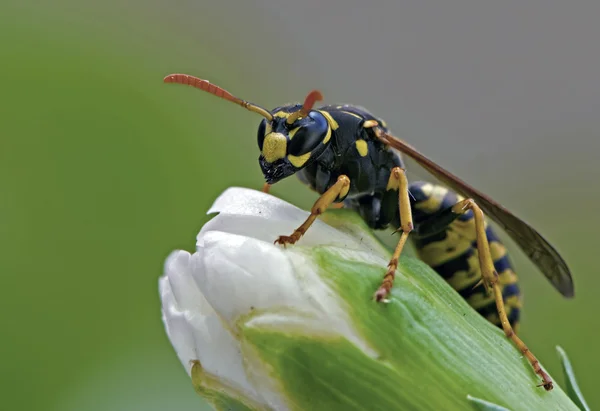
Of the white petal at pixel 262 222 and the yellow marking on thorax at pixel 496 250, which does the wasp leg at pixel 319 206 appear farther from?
the yellow marking on thorax at pixel 496 250

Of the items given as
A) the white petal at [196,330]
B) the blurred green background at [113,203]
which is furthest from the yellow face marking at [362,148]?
the blurred green background at [113,203]

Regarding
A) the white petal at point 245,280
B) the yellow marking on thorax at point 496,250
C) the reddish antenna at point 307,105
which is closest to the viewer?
the white petal at point 245,280

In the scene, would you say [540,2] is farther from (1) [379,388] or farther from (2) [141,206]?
(1) [379,388]

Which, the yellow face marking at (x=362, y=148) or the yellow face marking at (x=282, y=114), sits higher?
the yellow face marking at (x=282, y=114)

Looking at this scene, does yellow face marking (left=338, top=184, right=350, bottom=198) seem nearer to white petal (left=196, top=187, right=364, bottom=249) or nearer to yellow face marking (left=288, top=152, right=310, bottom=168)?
yellow face marking (left=288, top=152, right=310, bottom=168)

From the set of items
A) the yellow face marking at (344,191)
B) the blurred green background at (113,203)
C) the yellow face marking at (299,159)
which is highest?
the yellow face marking at (299,159)

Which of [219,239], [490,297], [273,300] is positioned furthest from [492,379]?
[490,297]

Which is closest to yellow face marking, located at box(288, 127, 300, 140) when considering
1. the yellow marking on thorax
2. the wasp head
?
the wasp head

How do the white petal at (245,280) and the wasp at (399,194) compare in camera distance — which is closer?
the white petal at (245,280)
